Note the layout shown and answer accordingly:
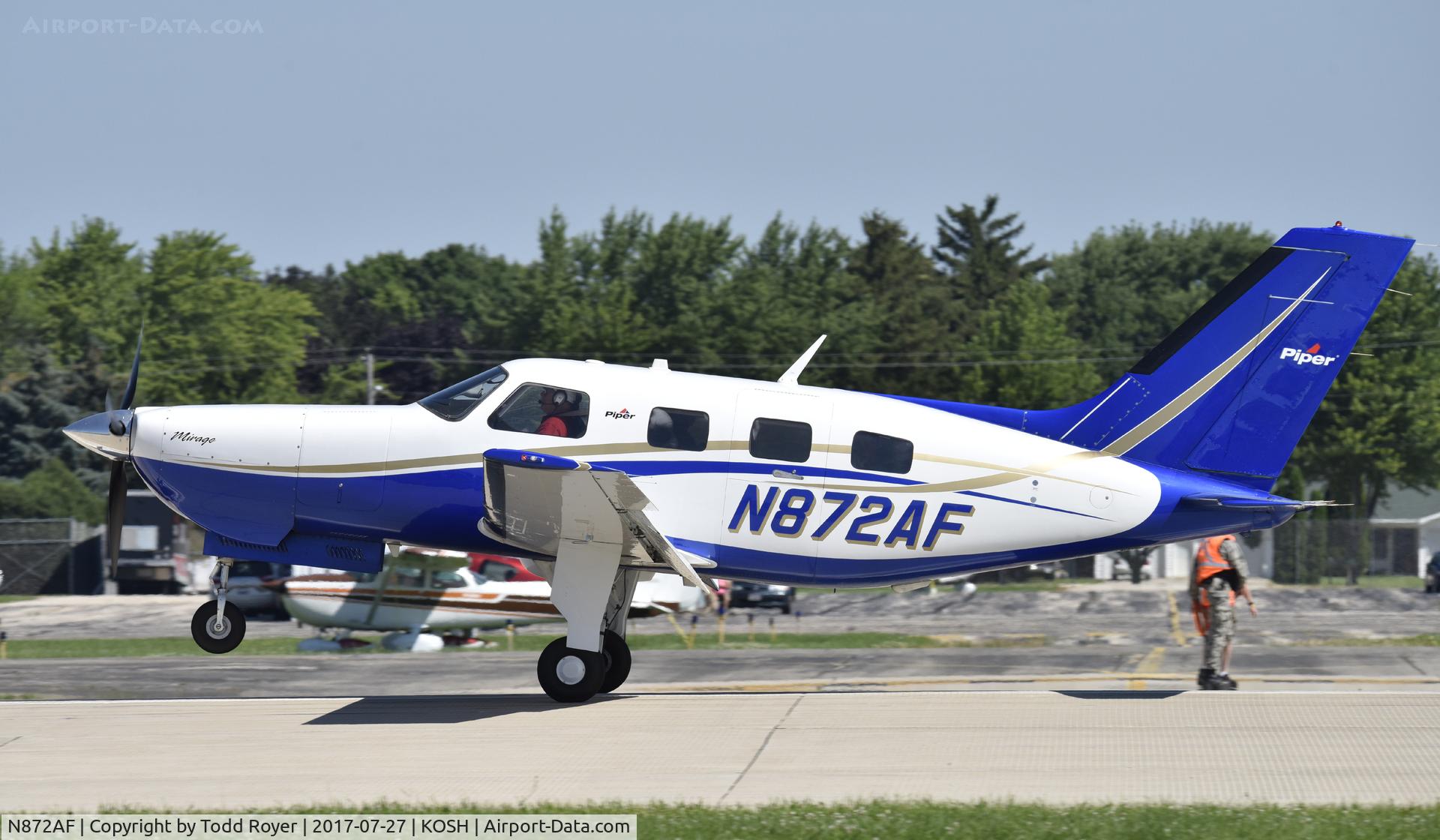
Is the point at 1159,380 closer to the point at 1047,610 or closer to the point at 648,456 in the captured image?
the point at 648,456

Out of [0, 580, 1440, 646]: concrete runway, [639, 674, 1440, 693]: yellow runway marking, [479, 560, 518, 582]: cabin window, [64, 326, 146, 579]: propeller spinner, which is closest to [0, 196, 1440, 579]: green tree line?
[0, 580, 1440, 646]: concrete runway

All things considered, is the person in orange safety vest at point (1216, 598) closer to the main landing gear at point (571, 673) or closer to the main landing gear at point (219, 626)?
the main landing gear at point (571, 673)

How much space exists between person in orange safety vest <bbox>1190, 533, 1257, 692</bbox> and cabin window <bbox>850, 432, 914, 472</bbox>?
334cm

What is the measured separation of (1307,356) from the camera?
13.0 m

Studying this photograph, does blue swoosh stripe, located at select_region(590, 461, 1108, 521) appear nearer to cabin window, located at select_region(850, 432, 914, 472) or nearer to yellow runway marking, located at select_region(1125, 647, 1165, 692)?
cabin window, located at select_region(850, 432, 914, 472)

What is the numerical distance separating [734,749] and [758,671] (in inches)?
301

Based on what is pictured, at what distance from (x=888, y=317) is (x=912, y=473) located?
2110 inches

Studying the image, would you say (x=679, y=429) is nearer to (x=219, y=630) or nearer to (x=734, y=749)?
(x=734, y=749)

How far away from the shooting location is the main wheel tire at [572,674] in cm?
1274

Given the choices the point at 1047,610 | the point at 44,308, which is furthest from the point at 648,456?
the point at 44,308

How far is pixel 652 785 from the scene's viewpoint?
373 inches

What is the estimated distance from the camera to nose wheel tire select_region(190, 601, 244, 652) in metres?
12.9

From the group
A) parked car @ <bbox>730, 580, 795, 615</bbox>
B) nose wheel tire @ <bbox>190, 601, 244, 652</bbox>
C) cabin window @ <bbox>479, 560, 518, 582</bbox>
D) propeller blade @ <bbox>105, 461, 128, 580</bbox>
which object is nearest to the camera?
nose wheel tire @ <bbox>190, 601, 244, 652</bbox>

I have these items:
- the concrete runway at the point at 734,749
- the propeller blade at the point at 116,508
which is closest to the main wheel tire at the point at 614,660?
the concrete runway at the point at 734,749
